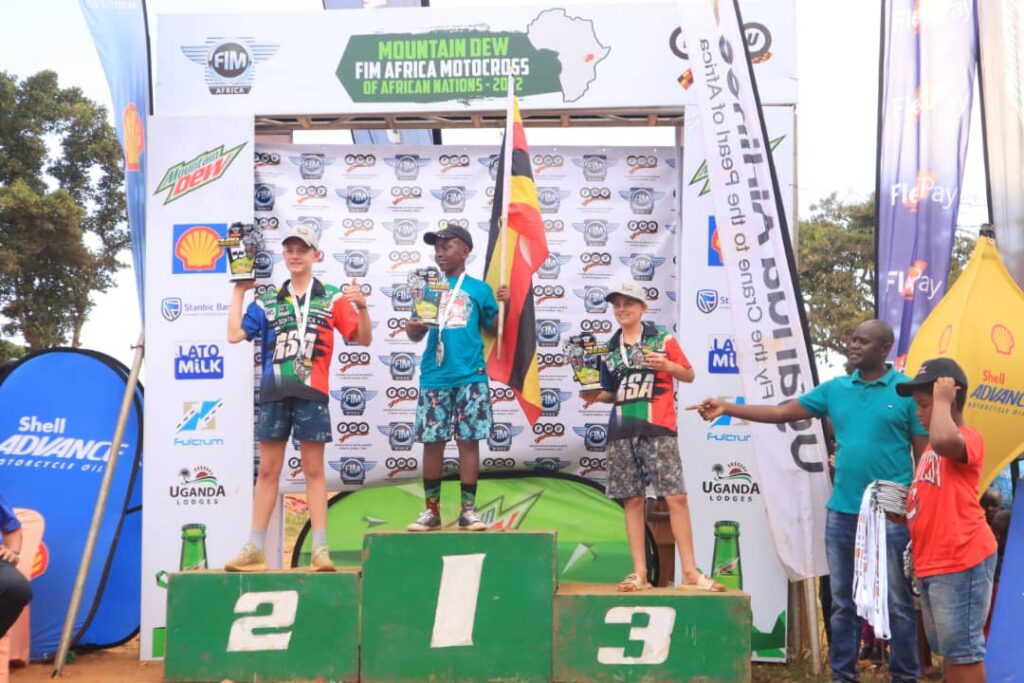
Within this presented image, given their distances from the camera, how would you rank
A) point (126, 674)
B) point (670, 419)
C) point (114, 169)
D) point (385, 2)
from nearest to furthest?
point (670, 419) < point (126, 674) < point (385, 2) < point (114, 169)

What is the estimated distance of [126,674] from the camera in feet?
22.2

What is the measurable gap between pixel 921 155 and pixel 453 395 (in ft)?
9.93

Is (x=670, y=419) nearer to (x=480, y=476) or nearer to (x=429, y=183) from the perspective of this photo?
(x=480, y=476)

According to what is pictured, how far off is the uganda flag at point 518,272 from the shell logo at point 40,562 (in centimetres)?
321

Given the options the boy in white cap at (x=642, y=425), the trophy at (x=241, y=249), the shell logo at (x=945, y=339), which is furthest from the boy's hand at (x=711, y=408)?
the trophy at (x=241, y=249)

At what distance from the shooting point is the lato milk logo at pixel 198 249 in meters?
7.30

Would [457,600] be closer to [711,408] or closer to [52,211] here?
[711,408]

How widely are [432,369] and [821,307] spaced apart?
621 inches

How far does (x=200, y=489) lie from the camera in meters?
7.21

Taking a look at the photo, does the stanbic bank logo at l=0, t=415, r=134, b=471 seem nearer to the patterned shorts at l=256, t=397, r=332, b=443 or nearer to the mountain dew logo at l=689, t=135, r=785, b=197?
the patterned shorts at l=256, t=397, r=332, b=443

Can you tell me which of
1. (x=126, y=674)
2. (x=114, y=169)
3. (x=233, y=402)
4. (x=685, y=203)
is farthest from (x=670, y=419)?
(x=114, y=169)

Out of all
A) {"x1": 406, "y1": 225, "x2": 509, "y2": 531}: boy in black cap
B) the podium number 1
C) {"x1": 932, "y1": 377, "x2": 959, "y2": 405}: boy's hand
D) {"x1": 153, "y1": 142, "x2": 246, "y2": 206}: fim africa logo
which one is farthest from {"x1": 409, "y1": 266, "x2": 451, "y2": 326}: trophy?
{"x1": 932, "y1": 377, "x2": 959, "y2": 405}: boy's hand

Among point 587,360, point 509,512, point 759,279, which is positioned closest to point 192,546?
point 509,512

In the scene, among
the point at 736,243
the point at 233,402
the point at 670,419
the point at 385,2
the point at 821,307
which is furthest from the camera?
the point at 821,307
